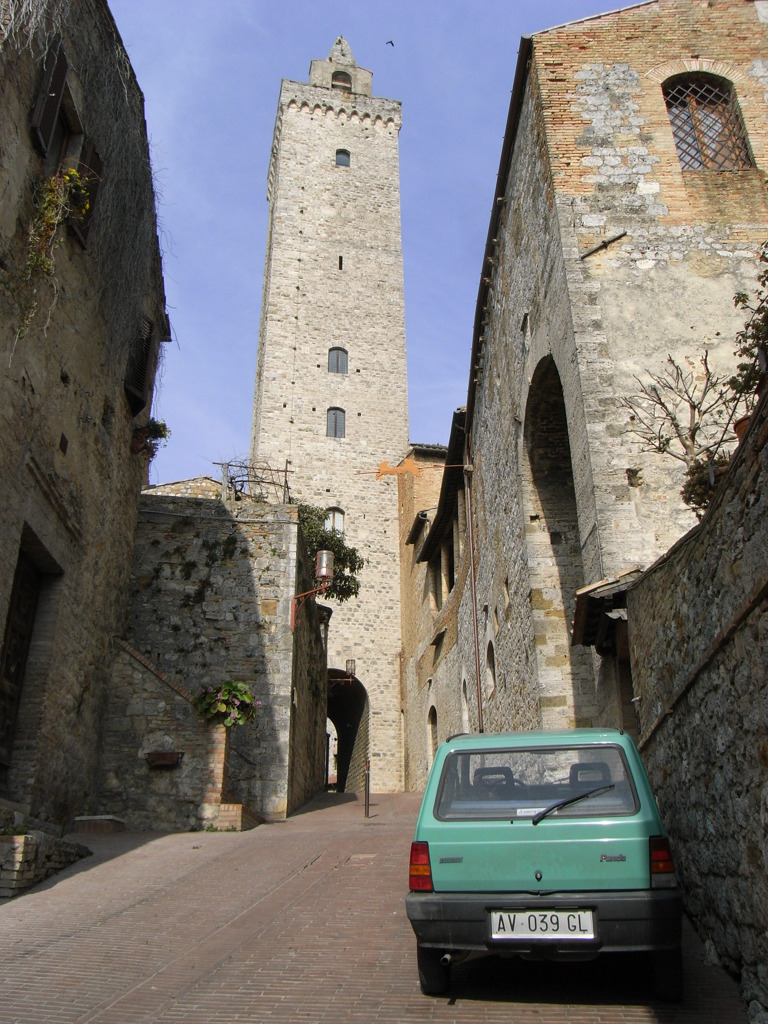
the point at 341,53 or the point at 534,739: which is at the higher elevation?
the point at 341,53

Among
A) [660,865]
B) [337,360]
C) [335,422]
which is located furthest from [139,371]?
[337,360]

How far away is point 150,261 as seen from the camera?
11.0 meters

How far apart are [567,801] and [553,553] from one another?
682 centimetres

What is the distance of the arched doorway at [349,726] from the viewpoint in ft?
81.8

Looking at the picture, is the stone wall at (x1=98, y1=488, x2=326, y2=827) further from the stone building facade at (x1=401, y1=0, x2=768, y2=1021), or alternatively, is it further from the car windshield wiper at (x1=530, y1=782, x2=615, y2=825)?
the car windshield wiper at (x1=530, y1=782, x2=615, y2=825)

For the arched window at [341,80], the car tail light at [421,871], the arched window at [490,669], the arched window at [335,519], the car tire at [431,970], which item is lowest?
the car tire at [431,970]

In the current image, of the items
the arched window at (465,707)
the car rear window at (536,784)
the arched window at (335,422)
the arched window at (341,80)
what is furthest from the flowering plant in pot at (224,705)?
the arched window at (341,80)

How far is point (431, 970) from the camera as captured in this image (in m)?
3.67

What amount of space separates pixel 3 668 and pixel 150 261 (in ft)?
19.8

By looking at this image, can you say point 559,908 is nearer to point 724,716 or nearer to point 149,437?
point 724,716

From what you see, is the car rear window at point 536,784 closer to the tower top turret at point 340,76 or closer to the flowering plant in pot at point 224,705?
the flowering plant in pot at point 224,705

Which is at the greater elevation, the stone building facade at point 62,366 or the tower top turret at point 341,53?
the tower top turret at point 341,53

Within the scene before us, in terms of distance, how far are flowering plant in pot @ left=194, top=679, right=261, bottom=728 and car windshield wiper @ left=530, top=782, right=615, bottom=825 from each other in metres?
6.59

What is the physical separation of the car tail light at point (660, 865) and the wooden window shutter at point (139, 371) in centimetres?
913
